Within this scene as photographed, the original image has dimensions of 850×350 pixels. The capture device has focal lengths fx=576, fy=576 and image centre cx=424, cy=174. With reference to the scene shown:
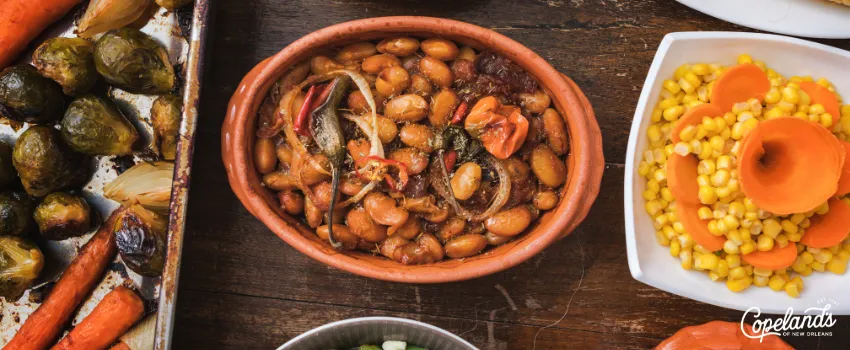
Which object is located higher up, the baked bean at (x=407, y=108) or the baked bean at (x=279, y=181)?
the baked bean at (x=407, y=108)

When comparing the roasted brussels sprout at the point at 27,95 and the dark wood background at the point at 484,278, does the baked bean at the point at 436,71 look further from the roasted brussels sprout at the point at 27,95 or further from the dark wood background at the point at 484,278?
the roasted brussels sprout at the point at 27,95

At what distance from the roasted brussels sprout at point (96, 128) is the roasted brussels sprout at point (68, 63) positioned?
60mm

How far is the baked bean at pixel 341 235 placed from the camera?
202 cm

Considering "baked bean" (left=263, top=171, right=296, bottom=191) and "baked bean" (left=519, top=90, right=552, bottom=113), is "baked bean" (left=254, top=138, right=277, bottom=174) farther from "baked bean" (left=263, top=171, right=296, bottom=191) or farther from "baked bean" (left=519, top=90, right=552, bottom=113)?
"baked bean" (left=519, top=90, right=552, bottom=113)

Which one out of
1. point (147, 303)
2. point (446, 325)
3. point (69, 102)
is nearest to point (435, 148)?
point (446, 325)

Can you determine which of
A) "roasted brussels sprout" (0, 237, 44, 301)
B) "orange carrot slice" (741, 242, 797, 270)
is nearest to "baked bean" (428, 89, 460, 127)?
"orange carrot slice" (741, 242, 797, 270)

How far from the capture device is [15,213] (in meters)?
2.21

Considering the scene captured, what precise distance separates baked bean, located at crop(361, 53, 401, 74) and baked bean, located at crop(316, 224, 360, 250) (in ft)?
1.83

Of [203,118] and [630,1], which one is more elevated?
[630,1]

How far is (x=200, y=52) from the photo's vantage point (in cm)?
200

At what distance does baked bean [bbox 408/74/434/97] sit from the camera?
1.97m

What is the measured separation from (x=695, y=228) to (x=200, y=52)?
1859mm

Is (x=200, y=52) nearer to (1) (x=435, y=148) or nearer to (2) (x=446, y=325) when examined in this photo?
(1) (x=435, y=148)

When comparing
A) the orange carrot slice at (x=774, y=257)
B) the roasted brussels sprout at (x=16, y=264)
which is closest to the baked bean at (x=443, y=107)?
the orange carrot slice at (x=774, y=257)
